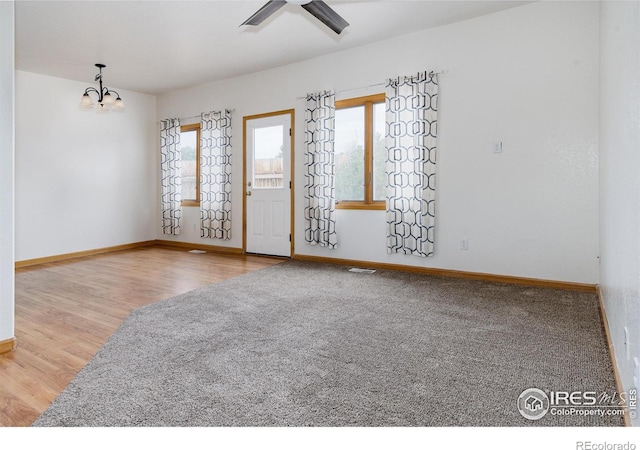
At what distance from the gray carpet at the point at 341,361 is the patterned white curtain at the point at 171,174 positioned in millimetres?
3863

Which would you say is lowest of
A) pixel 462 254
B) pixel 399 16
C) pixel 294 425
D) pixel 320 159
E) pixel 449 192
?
pixel 294 425

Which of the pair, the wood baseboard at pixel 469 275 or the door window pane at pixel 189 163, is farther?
the door window pane at pixel 189 163

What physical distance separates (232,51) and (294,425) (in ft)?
15.4

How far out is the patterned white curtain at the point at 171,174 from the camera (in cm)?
684

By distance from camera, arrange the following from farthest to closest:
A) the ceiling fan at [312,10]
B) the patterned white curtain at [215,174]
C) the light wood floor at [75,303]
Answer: the patterned white curtain at [215,174], the ceiling fan at [312,10], the light wood floor at [75,303]

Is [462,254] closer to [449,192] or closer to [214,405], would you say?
[449,192]

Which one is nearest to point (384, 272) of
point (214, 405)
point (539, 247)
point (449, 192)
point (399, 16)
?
point (449, 192)

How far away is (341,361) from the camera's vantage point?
2.08 meters

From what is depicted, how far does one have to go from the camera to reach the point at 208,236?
6.46 m

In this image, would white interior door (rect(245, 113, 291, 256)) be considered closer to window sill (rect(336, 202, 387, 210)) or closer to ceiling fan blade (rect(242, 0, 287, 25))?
window sill (rect(336, 202, 387, 210))

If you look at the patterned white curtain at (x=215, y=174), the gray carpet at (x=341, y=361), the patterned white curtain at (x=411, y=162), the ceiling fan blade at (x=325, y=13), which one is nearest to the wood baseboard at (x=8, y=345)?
the gray carpet at (x=341, y=361)

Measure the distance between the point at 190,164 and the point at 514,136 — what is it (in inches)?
208

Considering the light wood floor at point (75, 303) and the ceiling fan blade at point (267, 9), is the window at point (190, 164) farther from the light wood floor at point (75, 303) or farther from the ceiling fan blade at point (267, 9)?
the ceiling fan blade at point (267, 9)

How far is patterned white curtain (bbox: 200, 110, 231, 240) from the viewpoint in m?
6.18
